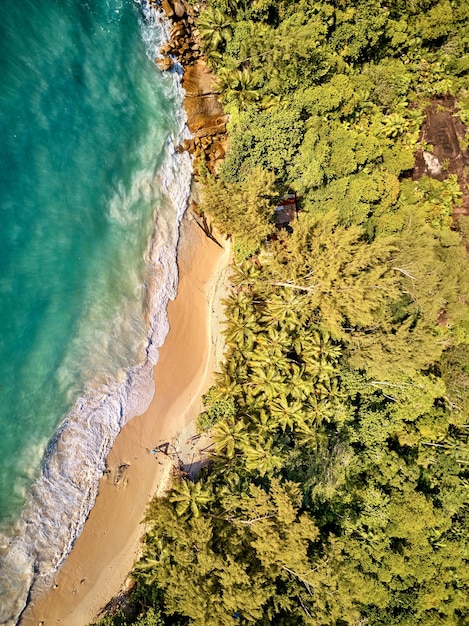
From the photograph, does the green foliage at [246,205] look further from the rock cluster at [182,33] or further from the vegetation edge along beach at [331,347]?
the rock cluster at [182,33]

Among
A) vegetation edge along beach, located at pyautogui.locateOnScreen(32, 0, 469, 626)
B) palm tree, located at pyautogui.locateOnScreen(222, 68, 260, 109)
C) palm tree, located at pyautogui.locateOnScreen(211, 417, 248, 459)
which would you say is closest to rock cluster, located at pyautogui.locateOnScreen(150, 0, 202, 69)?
vegetation edge along beach, located at pyautogui.locateOnScreen(32, 0, 469, 626)

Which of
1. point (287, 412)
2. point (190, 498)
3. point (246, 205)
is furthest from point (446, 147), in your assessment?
point (190, 498)

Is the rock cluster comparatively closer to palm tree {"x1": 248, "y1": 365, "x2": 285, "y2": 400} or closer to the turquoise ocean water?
the turquoise ocean water

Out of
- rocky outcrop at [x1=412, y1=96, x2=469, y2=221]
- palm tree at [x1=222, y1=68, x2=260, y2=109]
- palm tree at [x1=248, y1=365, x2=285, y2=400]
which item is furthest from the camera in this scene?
rocky outcrop at [x1=412, y1=96, x2=469, y2=221]

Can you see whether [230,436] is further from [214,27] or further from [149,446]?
[214,27]

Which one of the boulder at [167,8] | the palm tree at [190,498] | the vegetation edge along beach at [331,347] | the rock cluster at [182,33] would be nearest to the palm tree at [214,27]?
the vegetation edge along beach at [331,347]

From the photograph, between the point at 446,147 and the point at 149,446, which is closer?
the point at 149,446
